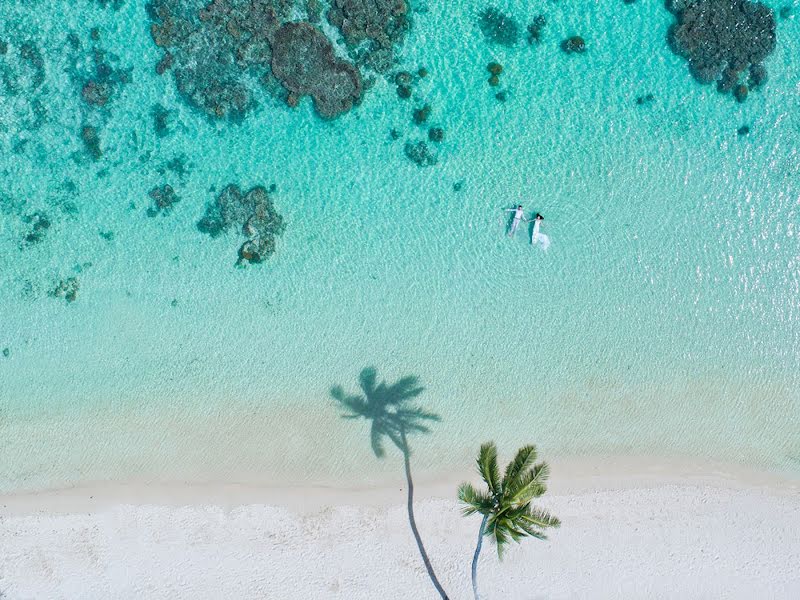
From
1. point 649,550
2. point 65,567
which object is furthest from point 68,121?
point 649,550

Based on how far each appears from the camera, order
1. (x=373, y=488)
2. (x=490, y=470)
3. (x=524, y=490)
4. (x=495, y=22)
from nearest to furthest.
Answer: (x=524, y=490) → (x=490, y=470) → (x=373, y=488) → (x=495, y=22)

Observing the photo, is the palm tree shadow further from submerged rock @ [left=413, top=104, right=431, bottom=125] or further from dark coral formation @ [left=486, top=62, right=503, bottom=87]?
dark coral formation @ [left=486, top=62, right=503, bottom=87]

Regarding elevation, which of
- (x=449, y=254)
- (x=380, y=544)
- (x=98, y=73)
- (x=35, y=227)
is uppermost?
(x=98, y=73)

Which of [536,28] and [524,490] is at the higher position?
[536,28]

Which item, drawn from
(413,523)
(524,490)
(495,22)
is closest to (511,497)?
(524,490)

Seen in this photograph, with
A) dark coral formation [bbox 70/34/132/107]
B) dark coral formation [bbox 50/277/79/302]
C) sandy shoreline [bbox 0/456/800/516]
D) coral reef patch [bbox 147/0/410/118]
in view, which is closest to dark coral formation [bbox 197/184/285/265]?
coral reef patch [bbox 147/0/410/118]

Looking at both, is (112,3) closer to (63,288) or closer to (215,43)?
(215,43)

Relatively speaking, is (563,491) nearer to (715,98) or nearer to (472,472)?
(472,472)

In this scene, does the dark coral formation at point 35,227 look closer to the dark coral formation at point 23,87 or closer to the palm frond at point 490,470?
the dark coral formation at point 23,87
